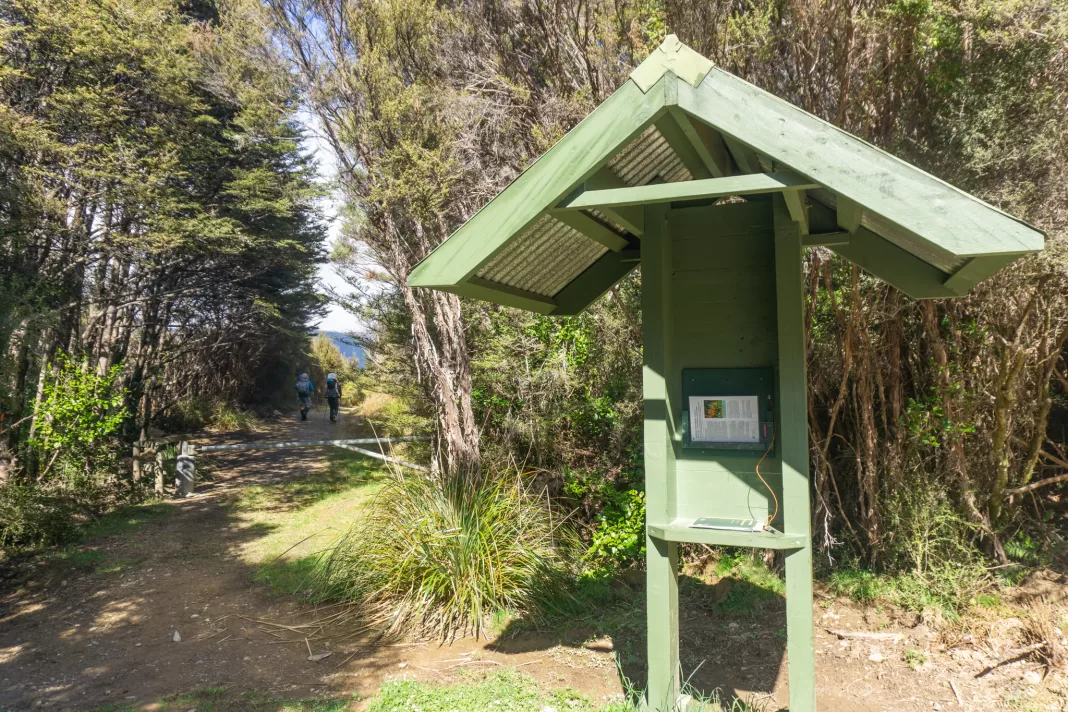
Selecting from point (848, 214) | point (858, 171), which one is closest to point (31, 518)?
point (848, 214)

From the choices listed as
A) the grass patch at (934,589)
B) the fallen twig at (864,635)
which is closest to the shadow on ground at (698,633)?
the fallen twig at (864,635)

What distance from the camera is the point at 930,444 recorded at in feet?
15.9

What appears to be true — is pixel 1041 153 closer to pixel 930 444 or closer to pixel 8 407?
pixel 930 444

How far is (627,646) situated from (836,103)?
4094 millimetres

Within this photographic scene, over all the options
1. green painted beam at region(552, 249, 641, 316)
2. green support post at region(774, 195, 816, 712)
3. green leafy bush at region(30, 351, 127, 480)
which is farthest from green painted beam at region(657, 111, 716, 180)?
green leafy bush at region(30, 351, 127, 480)

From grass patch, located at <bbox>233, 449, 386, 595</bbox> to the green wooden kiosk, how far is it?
375 centimetres

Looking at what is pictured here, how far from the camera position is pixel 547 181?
8.65 feet

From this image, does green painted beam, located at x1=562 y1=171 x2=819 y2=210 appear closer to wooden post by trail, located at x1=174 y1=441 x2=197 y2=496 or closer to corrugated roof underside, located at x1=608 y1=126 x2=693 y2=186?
corrugated roof underside, located at x1=608 y1=126 x2=693 y2=186

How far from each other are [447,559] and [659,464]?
2.34 m

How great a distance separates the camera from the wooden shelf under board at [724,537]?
2838 mm

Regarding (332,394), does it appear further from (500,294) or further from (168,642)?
(500,294)

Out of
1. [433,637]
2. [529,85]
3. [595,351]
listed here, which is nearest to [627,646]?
[433,637]

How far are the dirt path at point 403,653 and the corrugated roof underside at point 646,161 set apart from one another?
9.35ft

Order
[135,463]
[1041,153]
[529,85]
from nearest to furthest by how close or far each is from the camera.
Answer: [1041,153]
[529,85]
[135,463]
